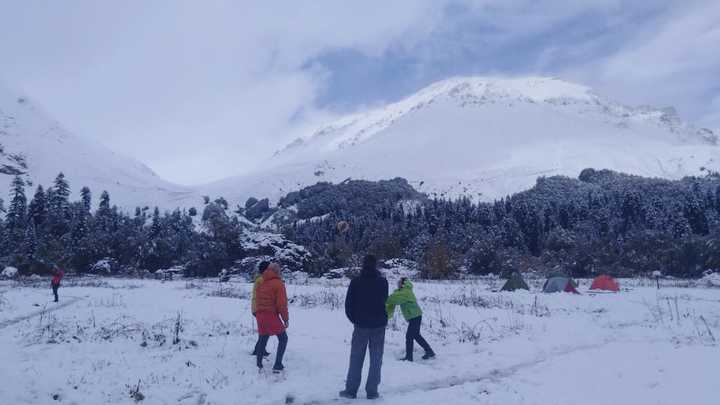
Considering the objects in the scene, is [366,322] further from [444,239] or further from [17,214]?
[17,214]

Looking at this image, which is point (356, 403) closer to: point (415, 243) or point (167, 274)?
point (167, 274)

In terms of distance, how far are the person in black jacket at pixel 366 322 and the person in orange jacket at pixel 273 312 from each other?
167 cm

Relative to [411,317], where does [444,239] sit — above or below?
above

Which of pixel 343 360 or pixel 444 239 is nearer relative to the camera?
pixel 343 360

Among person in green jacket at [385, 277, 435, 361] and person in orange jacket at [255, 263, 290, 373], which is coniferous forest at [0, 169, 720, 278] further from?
person in orange jacket at [255, 263, 290, 373]

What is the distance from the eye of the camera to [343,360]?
429 inches

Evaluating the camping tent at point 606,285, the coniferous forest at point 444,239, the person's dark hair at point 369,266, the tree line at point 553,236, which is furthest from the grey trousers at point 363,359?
the coniferous forest at point 444,239

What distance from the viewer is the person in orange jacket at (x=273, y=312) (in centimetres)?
969

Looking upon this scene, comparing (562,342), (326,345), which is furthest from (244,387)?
(562,342)

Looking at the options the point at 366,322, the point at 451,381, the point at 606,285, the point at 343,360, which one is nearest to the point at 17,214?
the point at 606,285

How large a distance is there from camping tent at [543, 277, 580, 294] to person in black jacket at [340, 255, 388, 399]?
23.9 meters

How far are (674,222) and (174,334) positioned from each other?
8460cm

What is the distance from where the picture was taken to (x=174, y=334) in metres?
13.1

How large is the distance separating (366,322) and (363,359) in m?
0.58
